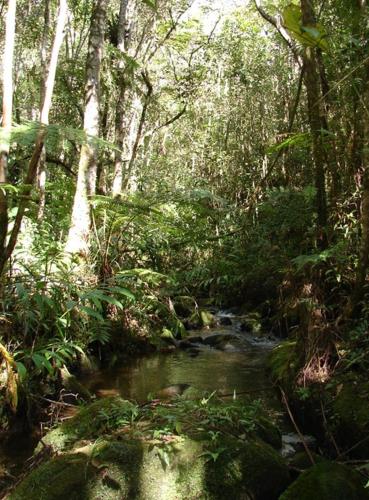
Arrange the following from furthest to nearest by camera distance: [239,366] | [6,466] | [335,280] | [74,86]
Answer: [74,86] < [239,366] < [335,280] < [6,466]

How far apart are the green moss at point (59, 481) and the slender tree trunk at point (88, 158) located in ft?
12.7

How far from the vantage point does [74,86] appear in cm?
1190

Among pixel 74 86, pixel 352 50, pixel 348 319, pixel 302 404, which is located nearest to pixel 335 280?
pixel 348 319

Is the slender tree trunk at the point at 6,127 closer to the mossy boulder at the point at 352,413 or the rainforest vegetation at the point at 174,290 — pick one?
the rainforest vegetation at the point at 174,290

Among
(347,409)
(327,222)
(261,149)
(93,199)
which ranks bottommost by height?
(347,409)

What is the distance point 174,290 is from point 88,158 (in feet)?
9.79

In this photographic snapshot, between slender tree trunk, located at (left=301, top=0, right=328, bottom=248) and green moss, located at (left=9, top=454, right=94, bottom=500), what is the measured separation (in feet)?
12.3

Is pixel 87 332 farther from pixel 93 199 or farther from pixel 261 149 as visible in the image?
pixel 261 149

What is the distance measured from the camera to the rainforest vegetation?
128 inches

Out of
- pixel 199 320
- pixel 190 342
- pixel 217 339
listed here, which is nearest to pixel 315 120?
pixel 217 339

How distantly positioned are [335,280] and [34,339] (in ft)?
10.8

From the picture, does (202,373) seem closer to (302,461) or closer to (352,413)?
(352,413)

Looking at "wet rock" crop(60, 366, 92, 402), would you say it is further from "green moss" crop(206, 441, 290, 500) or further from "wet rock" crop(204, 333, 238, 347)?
"wet rock" crop(204, 333, 238, 347)

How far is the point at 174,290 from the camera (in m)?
8.92
